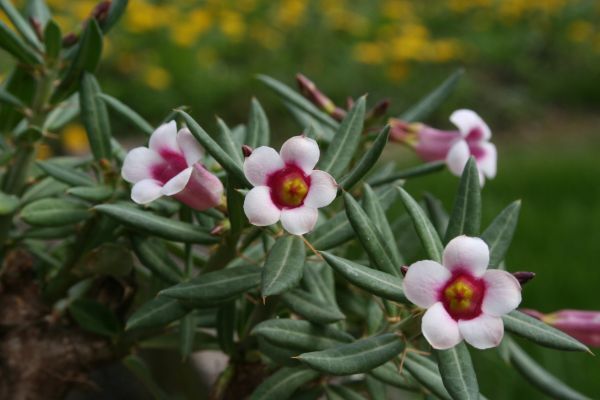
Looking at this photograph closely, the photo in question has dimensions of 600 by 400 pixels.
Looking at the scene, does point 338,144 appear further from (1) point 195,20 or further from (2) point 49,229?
(1) point 195,20

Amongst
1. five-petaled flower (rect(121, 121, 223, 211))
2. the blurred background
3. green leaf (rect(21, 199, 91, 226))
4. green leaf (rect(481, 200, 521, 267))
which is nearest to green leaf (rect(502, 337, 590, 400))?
green leaf (rect(481, 200, 521, 267))

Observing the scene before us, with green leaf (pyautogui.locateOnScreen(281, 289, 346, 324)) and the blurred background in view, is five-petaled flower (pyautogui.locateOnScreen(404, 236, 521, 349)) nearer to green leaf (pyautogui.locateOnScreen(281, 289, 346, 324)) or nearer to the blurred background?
green leaf (pyautogui.locateOnScreen(281, 289, 346, 324))

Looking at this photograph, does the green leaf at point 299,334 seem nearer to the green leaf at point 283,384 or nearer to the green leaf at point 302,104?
the green leaf at point 283,384

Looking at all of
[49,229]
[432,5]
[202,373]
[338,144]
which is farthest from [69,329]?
[432,5]

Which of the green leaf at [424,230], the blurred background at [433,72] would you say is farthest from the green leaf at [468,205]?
the blurred background at [433,72]

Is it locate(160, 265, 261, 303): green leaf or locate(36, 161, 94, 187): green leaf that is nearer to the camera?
locate(160, 265, 261, 303): green leaf

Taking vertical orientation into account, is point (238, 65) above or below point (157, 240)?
below
